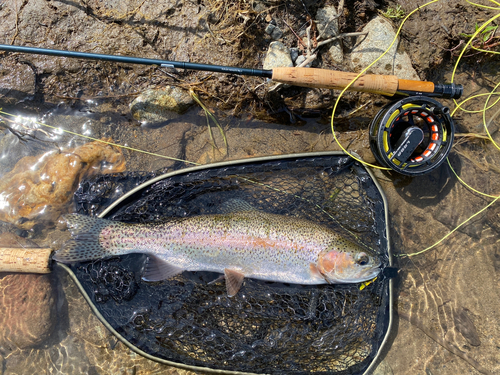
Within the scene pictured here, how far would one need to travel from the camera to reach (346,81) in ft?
10.3

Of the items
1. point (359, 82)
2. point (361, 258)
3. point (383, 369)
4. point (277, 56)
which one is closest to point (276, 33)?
point (277, 56)

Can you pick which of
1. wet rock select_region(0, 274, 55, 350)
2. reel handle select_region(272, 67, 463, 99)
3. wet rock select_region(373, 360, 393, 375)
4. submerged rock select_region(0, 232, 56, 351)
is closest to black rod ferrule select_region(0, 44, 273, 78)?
reel handle select_region(272, 67, 463, 99)

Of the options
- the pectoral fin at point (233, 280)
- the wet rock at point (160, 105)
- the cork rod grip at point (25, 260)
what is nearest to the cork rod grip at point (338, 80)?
the wet rock at point (160, 105)

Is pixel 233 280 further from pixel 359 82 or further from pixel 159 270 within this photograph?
pixel 359 82

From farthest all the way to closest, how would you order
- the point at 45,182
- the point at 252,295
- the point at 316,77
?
the point at 45,182 < the point at 252,295 < the point at 316,77

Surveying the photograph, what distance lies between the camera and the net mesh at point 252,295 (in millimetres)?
3320

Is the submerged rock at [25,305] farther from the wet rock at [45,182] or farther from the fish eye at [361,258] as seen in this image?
the fish eye at [361,258]

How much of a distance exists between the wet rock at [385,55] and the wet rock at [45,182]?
3325 mm

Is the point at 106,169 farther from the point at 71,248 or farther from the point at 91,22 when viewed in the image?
the point at 91,22

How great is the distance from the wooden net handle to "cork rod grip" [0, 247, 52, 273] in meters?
3.10

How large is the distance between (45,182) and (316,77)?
10.8 ft

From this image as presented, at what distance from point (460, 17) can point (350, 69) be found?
1527 mm

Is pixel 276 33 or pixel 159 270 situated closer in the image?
pixel 159 270

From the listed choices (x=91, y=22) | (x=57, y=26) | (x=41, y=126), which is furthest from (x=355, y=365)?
(x=57, y=26)
